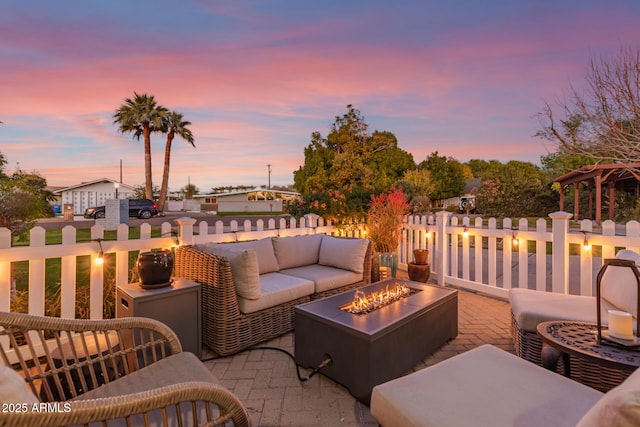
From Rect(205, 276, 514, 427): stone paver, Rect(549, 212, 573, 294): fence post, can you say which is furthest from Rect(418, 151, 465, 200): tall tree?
Rect(205, 276, 514, 427): stone paver

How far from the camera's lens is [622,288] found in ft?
7.07

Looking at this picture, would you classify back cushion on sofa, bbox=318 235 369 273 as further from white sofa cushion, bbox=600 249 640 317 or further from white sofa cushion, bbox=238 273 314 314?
white sofa cushion, bbox=600 249 640 317

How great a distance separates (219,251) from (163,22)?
13.4 ft

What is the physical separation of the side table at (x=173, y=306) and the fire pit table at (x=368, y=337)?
0.89 metres

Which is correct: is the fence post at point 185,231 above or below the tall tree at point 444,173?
below

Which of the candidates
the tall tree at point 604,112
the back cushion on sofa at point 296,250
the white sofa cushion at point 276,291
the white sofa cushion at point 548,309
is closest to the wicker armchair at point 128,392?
the white sofa cushion at point 276,291

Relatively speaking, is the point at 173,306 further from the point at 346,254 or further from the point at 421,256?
the point at 421,256

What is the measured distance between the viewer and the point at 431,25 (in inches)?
207

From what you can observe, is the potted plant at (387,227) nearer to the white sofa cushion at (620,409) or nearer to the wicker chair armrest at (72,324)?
the wicker chair armrest at (72,324)

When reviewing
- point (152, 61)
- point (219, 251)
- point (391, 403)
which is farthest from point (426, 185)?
point (391, 403)

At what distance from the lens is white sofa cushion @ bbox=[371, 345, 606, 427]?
1.10 m

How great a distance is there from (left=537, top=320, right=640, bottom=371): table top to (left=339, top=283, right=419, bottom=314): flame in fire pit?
1.07 metres

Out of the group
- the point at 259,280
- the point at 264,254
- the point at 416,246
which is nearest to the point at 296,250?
the point at 264,254

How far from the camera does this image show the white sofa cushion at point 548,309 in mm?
2143
